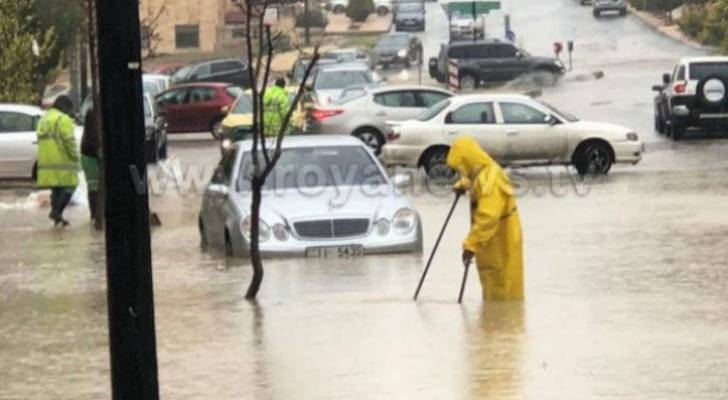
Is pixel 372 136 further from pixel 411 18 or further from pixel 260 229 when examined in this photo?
pixel 411 18

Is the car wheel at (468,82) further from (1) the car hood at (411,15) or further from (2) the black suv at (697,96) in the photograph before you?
(1) the car hood at (411,15)

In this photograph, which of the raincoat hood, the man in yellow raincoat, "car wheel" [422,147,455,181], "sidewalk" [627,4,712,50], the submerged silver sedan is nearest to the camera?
the man in yellow raincoat

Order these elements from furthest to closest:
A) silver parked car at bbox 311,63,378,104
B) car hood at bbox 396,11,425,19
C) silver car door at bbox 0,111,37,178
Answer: car hood at bbox 396,11,425,19 → silver parked car at bbox 311,63,378,104 → silver car door at bbox 0,111,37,178

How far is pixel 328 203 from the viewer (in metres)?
19.9

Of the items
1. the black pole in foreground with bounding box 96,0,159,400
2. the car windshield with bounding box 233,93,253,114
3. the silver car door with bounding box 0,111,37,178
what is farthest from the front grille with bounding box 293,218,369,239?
the car windshield with bounding box 233,93,253,114

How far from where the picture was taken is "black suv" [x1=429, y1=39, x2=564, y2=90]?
196 feet

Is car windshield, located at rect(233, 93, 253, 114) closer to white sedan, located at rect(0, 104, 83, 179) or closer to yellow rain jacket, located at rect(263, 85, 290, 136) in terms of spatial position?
white sedan, located at rect(0, 104, 83, 179)

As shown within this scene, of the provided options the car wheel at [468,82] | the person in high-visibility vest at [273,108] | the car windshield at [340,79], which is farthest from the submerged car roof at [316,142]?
the car wheel at [468,82]

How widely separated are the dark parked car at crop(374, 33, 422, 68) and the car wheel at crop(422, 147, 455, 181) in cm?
3908

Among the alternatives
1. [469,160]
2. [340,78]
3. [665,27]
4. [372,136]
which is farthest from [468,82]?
[469,160]

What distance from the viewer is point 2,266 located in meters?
20.4

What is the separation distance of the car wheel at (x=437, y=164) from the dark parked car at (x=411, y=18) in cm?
5436

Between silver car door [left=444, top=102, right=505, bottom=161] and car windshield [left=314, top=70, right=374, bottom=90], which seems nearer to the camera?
silver car door [left=444, top=102, right=505, bottom=161]

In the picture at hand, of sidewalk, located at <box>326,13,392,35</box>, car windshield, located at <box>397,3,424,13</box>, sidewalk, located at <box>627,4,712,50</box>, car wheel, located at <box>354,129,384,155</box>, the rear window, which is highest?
the rear window
